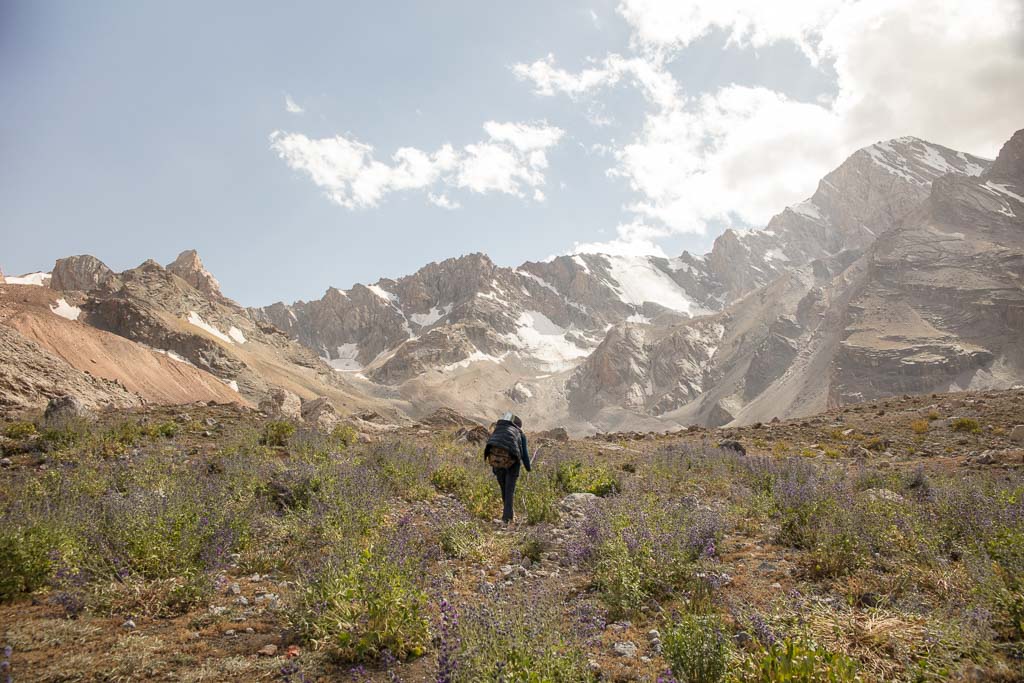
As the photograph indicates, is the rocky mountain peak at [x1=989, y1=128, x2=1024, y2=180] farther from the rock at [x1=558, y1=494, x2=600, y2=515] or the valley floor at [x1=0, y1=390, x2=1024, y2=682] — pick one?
the rock at [x1=558, y1=494, x2=600, y2=515]

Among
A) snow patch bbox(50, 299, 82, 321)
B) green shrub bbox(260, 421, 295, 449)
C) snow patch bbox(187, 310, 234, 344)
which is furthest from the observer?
snow patch bbox(187, 310, 234, 344)

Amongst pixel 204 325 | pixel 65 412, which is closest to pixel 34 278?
pixel 204 325

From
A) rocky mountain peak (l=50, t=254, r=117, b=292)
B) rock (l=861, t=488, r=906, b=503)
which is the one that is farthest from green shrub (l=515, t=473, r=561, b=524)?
rocky mountain peak (l=50, t=254, r=117, b=292)

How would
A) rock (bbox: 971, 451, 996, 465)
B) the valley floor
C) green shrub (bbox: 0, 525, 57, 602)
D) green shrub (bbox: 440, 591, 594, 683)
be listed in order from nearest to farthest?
green shrub (bbox: 440, 591, 594, 683), the valley floor, green shrub (bbox: 0, 525, 57, 602), rock (bbox: 971, 451, 996, 465)

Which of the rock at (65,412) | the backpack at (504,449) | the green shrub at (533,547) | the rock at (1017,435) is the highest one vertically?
the rock at (65,412)

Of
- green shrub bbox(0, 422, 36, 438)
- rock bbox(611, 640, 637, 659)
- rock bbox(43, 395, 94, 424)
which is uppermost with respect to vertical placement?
rock bbox(43, 395, 94, 424)

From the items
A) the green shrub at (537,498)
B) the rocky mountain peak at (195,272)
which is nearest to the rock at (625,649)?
the green shrub at (537,498)

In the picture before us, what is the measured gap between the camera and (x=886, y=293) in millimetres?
103188

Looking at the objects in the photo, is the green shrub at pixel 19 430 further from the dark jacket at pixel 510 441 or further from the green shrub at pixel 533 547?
the green shrub at pixel 533 547

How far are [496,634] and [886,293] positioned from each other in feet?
414

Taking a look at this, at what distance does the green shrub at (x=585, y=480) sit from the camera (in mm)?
9422

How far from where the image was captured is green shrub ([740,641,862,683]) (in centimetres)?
284

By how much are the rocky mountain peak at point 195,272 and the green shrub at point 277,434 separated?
13776 centimetres

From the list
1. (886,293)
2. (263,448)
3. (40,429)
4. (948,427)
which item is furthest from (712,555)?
(886,293)
